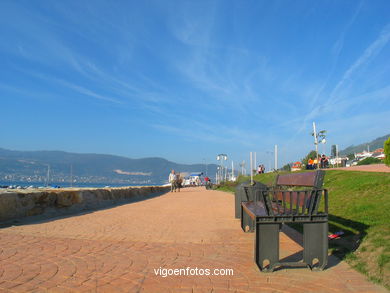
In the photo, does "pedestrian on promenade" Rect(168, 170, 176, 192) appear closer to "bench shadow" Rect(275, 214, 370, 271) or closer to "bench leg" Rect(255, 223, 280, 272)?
"bench shadow" Rect(275, 214, 370, 271)

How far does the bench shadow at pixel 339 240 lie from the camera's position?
4.12 meters

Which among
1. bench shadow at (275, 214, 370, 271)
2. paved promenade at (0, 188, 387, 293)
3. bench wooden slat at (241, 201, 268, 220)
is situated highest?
bench wooden slat at (241, 201, 268, 220)

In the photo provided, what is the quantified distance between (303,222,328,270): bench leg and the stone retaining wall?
5.37 m

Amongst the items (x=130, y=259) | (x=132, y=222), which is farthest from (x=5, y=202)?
(x=130, y=259)

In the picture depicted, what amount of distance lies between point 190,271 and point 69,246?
194cm

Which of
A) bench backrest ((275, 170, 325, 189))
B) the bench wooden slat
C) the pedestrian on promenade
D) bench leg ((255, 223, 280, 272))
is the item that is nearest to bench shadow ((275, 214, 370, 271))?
bench leg ((255, 223, 280, 272))

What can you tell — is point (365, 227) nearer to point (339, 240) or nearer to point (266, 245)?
point (339, 240)

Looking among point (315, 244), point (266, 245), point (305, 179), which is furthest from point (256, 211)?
point (305, 179)

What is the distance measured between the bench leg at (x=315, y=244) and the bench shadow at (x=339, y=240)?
5.6 inches

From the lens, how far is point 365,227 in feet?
16.2

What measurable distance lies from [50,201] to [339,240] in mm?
6242

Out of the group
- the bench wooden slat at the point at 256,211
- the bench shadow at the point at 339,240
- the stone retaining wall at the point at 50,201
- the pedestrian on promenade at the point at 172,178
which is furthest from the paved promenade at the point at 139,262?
the pedestrian on promenade at the point at 172,178

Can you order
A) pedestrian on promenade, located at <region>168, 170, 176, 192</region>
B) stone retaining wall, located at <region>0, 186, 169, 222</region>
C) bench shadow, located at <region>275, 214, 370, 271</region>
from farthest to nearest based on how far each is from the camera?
1. pedestrian on promenade, located at <region>168, 170, 176, 192</region>
2. stone retaining wall, located at <region>0, 186, 169, 222</region>
3. bench shadow, located at <region>275, 214, 370, 271</region>

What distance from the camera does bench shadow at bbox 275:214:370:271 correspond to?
162 inches
